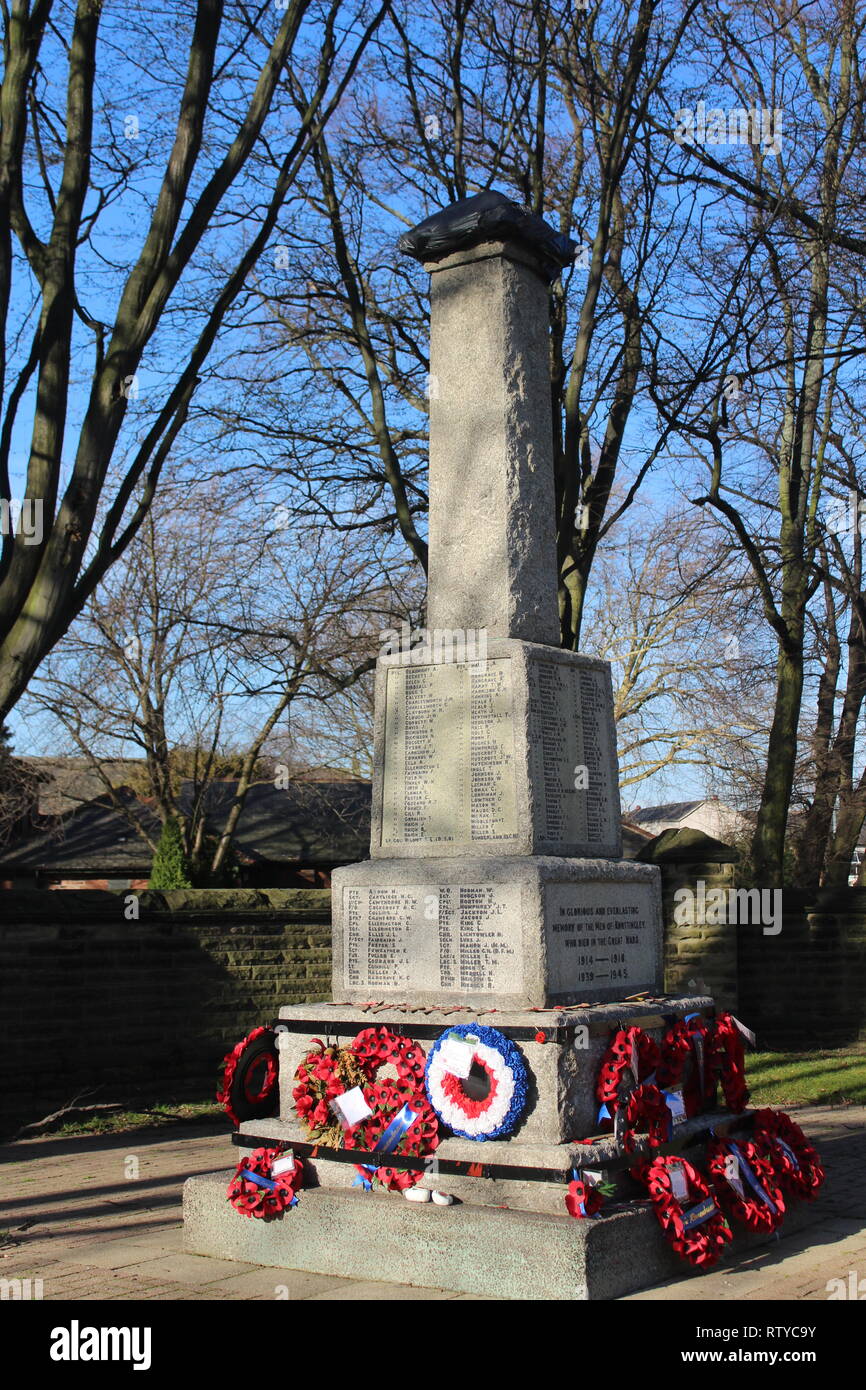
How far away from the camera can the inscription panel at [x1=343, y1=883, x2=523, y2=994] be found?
5551 millimetres

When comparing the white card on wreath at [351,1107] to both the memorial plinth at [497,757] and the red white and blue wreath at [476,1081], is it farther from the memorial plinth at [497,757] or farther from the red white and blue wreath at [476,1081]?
the memorial plinth at [497,757]

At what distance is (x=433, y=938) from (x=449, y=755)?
852mm

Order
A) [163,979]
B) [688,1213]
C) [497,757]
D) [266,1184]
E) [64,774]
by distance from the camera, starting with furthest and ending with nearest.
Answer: [64,774], [163,979], [497,757], [266,1184], [688,1213]

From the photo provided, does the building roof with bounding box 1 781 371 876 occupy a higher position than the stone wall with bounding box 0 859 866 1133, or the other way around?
the building roof with bounding box 1 781 371 876

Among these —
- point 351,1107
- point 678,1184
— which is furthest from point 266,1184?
point 678,1184

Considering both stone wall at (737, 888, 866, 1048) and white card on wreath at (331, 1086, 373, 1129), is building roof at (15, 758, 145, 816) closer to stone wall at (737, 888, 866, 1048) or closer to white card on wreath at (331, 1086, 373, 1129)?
stone wall at (737, 888, 866, 1048)

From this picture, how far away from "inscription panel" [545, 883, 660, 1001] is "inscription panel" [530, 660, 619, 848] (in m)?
0.28

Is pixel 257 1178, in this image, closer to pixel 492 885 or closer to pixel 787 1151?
pixel 492 885

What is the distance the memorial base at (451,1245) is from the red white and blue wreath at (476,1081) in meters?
0.33

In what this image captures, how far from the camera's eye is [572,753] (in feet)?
20.2

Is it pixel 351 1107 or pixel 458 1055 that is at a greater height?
pixel 458 1055

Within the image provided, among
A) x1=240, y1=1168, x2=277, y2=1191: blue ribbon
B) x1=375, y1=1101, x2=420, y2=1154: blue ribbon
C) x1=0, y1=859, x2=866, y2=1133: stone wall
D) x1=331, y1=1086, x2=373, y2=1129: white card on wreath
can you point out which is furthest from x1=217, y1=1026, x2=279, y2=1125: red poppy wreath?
x1=0, y1=859, x2=866, y2=1133: stone wall

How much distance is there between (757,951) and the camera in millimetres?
14500

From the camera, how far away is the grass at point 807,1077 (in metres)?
10.8
